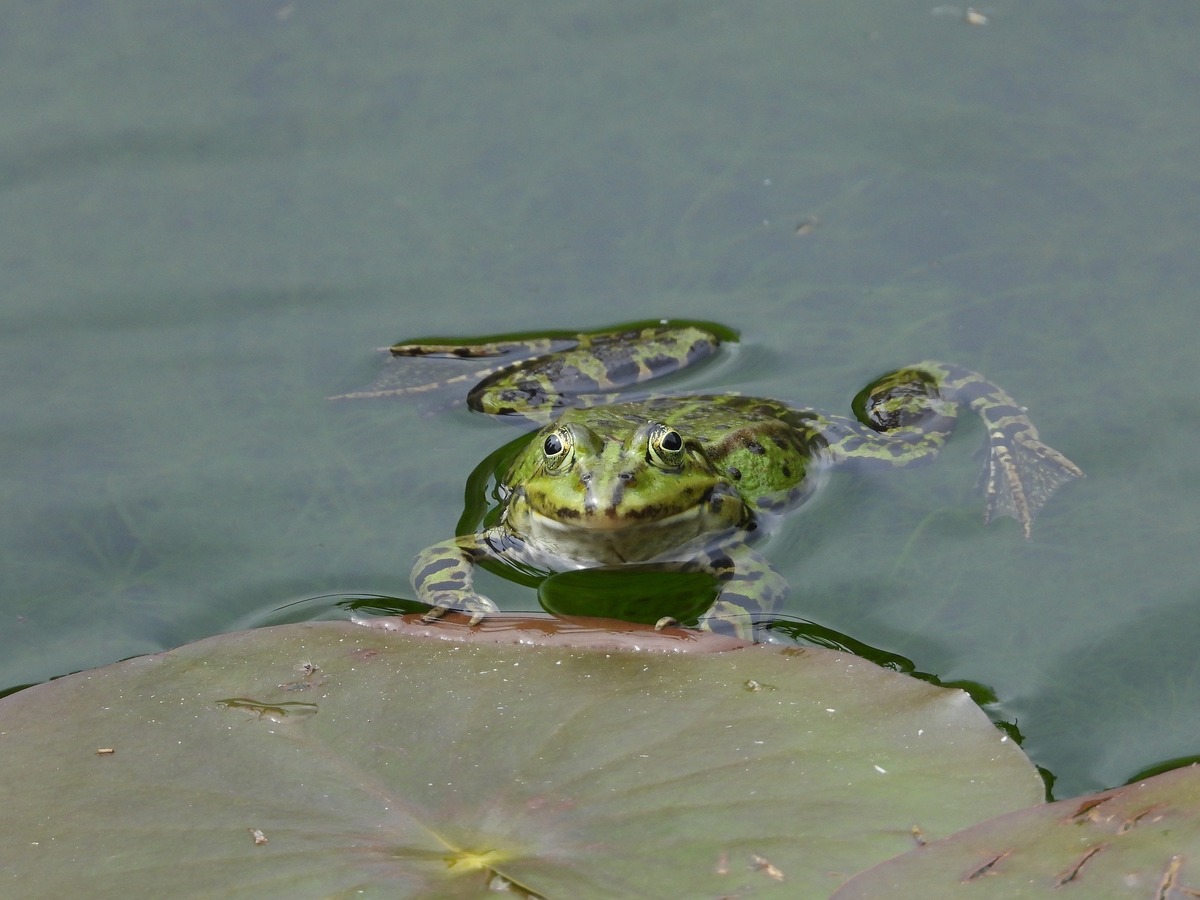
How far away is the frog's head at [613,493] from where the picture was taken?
2881 millimetres

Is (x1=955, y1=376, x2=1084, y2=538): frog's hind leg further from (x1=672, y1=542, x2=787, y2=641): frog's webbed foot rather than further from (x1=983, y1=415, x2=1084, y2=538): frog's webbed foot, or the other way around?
(x1=672, y1=542, x2=787, y2=641): frog's webbed foot

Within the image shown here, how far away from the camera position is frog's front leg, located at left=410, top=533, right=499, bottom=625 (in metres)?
A: 2.80

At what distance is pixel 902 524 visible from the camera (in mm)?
3119

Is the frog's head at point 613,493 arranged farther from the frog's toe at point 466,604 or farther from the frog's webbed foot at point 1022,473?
the frog's webbed foot at point 1022,473

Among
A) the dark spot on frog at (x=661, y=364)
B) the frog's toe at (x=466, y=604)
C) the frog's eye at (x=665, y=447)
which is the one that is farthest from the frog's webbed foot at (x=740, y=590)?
the dark spot on frog at (x=661, y=364)

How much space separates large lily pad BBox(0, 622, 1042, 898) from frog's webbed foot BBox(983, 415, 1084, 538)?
1.08 meters

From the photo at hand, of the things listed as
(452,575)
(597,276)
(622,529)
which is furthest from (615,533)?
(597,276)

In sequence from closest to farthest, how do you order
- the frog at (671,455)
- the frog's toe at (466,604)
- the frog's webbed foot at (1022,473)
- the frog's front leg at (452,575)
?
the frog's toe at (466,604) → the frog's front leg at (452,575) → the frog at (671,455) → the frog's webbed foot at (1022,473)

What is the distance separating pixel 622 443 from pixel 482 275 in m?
1.16

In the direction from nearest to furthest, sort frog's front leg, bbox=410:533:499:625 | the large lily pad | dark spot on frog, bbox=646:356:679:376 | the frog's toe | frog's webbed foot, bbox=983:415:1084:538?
the large lily pad → the frog's toe → frog's front leg, bbox=410:533:499:625 → frog's webbed foot, bbox=983:415:1084:538 → dark spot on frog, bbox=646:356:679:376

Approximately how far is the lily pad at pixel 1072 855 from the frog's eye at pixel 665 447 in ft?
4.24

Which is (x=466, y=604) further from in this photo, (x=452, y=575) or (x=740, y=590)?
(x=740, y=590)

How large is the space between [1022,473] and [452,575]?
4.91 feet

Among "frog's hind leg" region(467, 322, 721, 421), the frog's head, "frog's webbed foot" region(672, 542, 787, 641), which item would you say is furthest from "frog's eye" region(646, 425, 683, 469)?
"frog's hind leg" region(467, 322, 721, 421)
